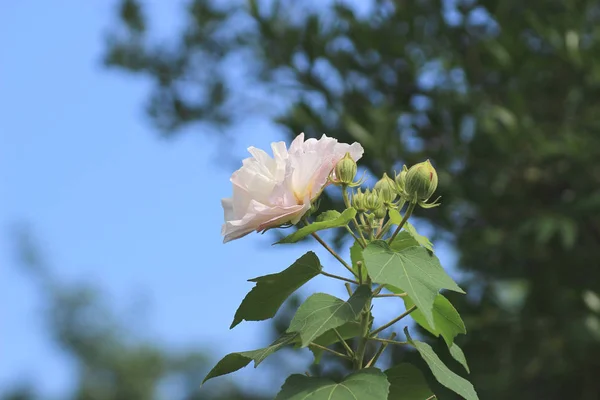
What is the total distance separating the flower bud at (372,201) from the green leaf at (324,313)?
9cm

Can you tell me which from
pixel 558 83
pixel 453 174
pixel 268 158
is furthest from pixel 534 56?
pixel 268 158

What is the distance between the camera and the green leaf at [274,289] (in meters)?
0.91

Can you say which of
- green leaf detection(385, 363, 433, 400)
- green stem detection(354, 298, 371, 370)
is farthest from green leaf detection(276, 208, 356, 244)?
green leaf detection(385, 363, 433, 400)

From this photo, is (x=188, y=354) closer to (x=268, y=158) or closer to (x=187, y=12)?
(x=187, y=12)

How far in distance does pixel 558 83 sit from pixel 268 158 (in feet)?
8.29

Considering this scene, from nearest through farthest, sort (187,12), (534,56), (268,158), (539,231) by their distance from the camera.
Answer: (268,158)
(539,231)
(534,56)
(187,12)

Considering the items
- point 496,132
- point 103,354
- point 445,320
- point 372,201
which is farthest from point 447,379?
point 103,354

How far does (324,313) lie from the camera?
84 centimetres

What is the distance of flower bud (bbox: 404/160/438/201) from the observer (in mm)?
857

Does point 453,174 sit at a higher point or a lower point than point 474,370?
higher

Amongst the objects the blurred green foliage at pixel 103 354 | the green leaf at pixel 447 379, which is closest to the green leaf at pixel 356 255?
the green leaf at pixel 447 379

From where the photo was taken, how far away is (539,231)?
274 centimetres

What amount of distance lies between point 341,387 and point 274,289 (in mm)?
144

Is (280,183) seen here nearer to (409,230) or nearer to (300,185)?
(300,185)
